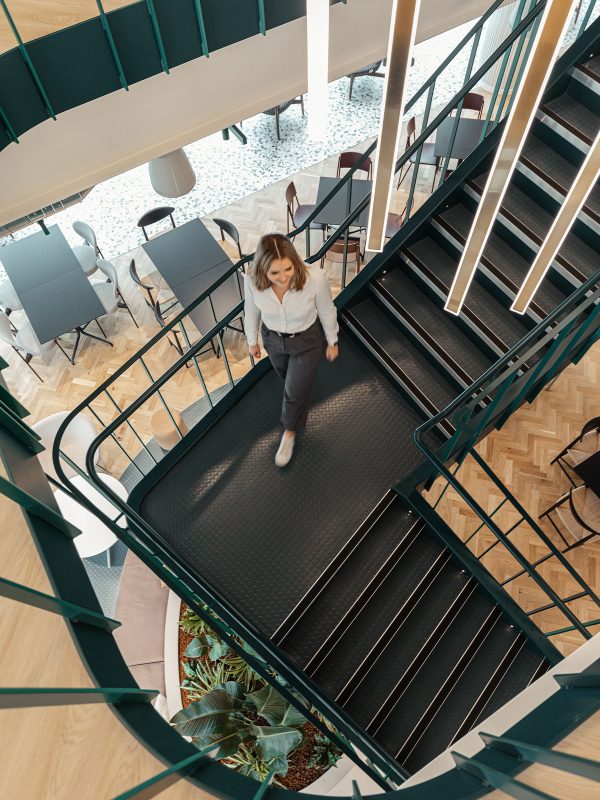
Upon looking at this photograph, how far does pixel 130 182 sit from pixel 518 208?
667 centimetres

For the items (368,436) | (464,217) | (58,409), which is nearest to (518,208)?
(464,217)

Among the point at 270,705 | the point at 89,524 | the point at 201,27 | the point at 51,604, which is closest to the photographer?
the point at 51,604

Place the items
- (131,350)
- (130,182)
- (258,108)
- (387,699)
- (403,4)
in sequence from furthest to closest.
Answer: (130,182) < (131,350) < (258,108) < (387,699) < (403,4)

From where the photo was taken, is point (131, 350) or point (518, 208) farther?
point (131, 350)

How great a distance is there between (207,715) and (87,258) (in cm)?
572

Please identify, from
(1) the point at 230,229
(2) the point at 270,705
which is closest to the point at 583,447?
(2) the point at 270,705

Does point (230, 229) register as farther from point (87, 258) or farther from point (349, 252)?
point (87, 258)

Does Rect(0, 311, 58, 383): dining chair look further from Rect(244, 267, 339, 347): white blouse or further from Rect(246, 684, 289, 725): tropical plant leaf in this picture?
Rect(246, 684, 289, 725): tropical plant leaf

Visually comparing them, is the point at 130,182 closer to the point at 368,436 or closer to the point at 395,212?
the point at 395,212

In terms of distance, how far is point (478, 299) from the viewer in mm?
4352

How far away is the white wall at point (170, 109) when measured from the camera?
391 cm

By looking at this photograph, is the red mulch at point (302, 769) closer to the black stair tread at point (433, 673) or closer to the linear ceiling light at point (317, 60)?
the black stair tread at point (433, 673)

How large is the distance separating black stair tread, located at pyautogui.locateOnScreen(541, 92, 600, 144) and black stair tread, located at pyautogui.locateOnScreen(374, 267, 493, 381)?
1.59m

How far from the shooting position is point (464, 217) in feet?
14.7
